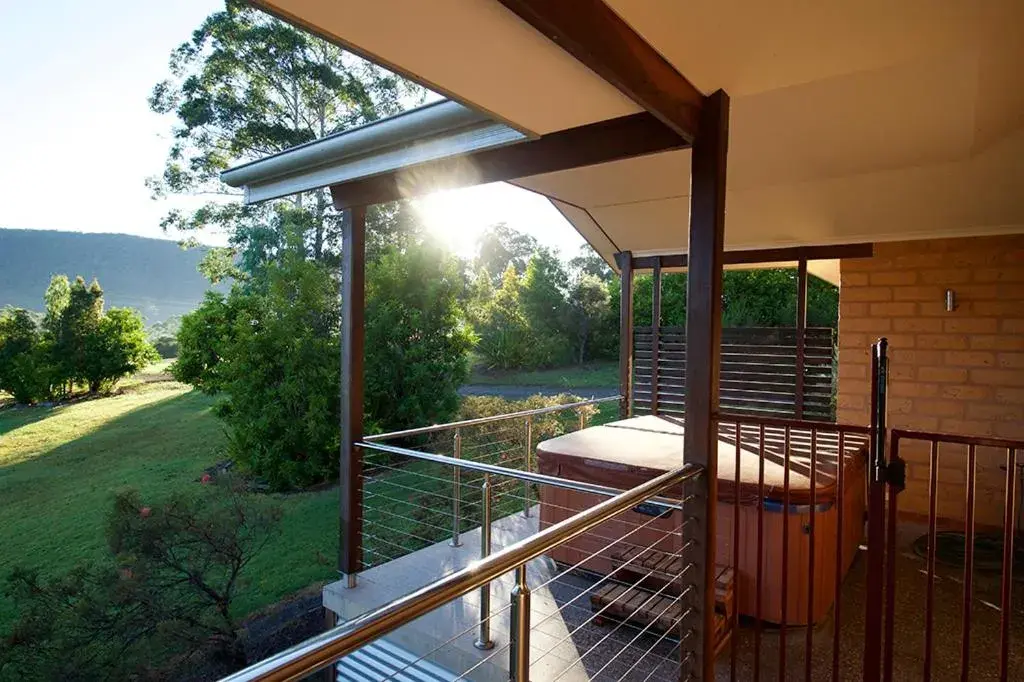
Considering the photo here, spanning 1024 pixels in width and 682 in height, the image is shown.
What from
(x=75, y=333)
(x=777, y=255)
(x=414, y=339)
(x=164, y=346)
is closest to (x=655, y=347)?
(x=777, y=255)

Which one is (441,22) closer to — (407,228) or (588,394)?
(407,228)

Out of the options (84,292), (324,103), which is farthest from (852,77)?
(84,292)

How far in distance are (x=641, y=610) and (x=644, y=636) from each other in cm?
18

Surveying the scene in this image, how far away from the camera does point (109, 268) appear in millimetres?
17422

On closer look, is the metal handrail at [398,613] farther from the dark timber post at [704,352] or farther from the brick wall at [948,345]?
the brick wall at [948,345]

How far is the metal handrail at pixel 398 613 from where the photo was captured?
0.86 metres

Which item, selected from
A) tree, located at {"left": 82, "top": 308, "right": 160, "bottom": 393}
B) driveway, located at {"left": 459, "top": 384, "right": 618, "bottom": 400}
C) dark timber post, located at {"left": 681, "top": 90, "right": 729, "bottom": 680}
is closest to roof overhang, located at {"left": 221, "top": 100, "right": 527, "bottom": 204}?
dark timber post, located at {"left": 681, "top": 90, "right": 729, "bottom": 680}

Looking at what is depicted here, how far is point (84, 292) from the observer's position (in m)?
11.9

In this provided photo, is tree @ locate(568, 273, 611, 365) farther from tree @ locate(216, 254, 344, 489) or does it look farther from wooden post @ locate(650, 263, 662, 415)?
wooden post @ locate(650, 263, 662, 415)

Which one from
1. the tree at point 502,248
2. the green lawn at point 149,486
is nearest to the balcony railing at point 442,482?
the green lawn at point 149,486

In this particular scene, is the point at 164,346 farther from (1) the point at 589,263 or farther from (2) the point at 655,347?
(1) the point at 589,263

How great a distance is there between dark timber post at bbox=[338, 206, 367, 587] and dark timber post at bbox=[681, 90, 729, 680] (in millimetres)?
2250

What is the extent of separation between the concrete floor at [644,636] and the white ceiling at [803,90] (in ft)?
6.85

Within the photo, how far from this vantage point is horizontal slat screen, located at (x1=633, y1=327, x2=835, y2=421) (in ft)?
18.8
